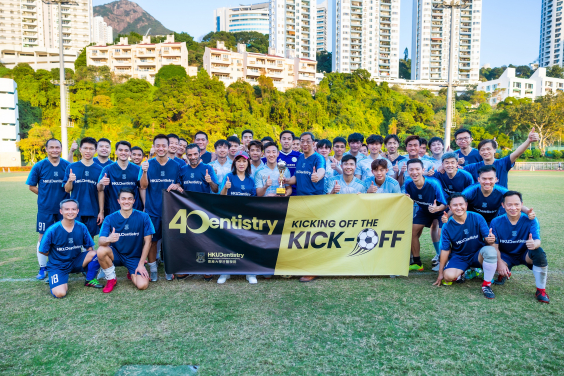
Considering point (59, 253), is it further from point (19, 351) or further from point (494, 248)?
point (494, 248)

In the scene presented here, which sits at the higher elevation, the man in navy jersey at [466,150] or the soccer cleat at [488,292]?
the man in navy jersey at [466,150]

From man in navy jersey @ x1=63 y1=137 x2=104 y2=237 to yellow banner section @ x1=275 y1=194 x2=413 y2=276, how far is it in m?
2.89

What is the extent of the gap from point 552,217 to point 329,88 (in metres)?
55.1

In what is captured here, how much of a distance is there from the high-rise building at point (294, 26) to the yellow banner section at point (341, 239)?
3942 inches

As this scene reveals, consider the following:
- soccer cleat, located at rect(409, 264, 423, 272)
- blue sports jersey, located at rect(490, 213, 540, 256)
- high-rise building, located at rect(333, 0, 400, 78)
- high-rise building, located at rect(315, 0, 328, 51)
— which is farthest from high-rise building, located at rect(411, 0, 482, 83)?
blue sports jersey, located at rect(490, 213, 540, 256)

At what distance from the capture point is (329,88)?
6219 centimetres

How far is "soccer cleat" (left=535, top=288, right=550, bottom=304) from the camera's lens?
13.8ft

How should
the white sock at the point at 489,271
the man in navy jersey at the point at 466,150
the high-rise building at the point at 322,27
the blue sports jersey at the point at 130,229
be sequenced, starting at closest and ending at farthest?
the white sock at the point at 489,271 → the blue sports jersey at the point at 130,229 → the man in navy jersey at the point at 466,150 → the high-rise building at the point at 322,27

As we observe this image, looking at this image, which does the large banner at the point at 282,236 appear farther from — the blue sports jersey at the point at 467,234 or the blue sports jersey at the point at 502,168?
the blue sports jersey at the point at 502,168

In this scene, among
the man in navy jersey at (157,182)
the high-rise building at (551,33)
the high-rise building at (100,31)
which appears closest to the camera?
the man in navy jersey at (157,182)

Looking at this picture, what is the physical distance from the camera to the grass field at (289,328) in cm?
303

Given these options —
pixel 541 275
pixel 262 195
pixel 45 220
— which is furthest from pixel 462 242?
pixel 45 220

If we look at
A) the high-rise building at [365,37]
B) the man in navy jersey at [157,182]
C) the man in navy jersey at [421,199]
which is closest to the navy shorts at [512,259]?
the man in navy jersey at [421,199]

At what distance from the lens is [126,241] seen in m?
4.98
